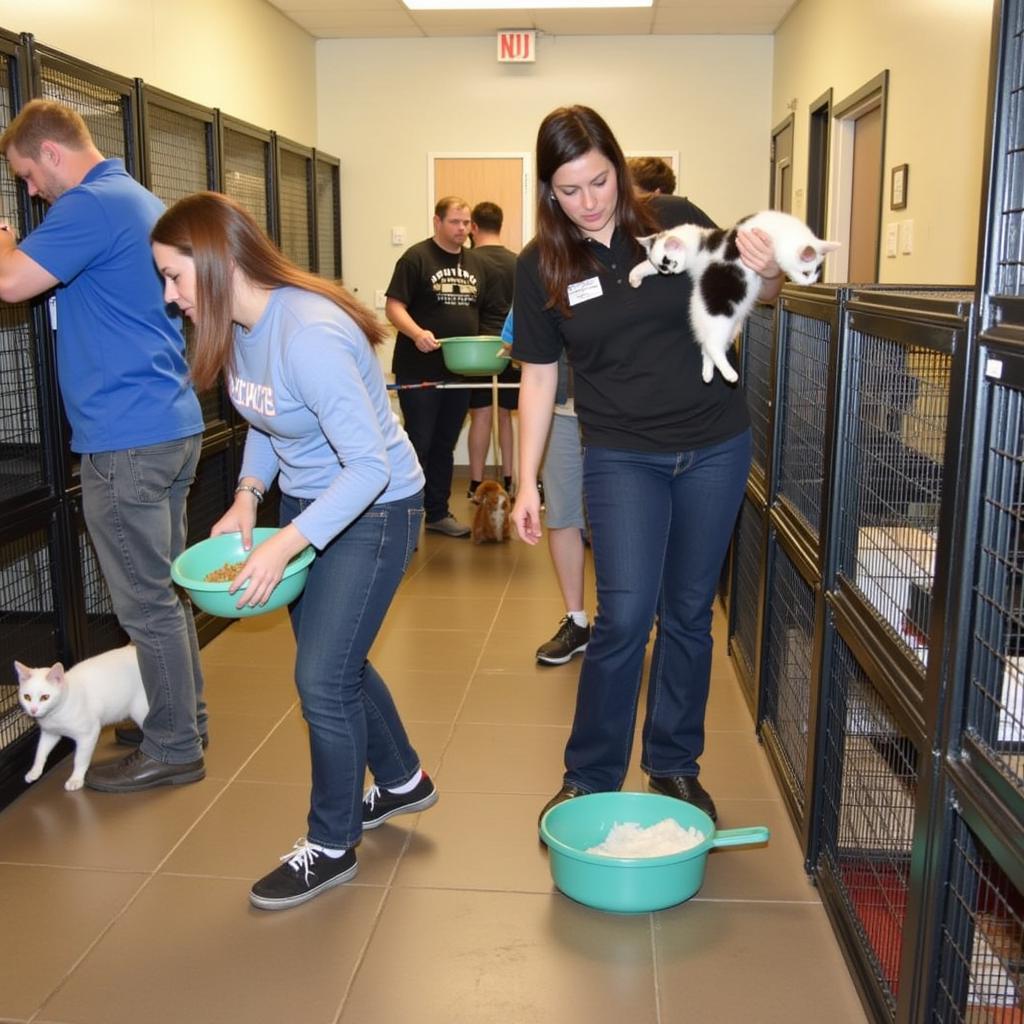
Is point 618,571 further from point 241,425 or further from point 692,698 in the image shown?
point 241,425

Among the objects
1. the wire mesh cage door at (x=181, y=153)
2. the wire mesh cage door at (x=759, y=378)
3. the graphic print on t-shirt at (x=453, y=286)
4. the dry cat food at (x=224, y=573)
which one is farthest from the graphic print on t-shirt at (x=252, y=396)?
the graphic print on t-shirt at (x=453, y=286)

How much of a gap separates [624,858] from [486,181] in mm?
5951

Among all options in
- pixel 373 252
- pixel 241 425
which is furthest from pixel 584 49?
pixel 241 425

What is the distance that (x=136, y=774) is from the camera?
9.33ft

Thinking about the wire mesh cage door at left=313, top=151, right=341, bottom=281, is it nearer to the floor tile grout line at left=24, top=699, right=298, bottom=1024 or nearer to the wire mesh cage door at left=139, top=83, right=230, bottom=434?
the wire mesh cage door at left=139, top=83, right=230, bottom=434

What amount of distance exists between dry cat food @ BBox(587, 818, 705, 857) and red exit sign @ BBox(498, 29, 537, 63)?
19.3ft

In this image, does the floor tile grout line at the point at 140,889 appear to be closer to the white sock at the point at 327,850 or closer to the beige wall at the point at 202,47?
the white sock at the point at 327,850

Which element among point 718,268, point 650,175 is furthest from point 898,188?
point 718,268

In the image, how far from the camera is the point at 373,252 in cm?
748

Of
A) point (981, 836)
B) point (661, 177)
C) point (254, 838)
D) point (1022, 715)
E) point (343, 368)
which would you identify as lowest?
point (254, 838)

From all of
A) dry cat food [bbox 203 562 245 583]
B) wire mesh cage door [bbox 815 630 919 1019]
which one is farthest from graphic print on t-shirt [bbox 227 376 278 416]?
wire mesh cage door [bbox 815 630 919 1019]

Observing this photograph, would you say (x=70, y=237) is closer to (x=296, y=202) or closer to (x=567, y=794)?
(x=567, y=794)

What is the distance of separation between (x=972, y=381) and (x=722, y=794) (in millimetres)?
1667

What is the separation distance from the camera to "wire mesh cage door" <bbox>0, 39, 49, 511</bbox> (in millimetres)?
2826
